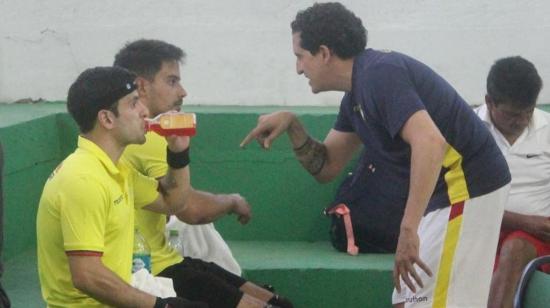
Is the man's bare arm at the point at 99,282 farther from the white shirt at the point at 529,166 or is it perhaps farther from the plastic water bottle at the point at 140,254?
the white shirt at the point at 529,166

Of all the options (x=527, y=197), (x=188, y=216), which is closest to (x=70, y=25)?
(x=188, y=216)

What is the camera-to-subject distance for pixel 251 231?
5.54 m

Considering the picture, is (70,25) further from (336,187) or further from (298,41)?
(298,41)

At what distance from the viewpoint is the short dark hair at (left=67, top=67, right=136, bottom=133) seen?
11.3 ft

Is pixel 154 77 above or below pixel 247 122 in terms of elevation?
above

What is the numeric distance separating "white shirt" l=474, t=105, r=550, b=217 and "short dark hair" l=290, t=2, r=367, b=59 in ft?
3.92

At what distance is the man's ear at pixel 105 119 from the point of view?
345 cm

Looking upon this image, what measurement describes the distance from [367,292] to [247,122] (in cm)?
104

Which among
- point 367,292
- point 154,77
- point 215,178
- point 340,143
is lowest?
point 367,292

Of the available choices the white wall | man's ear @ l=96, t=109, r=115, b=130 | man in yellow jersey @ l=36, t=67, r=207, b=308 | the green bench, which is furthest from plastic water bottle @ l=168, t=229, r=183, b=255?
the white wall

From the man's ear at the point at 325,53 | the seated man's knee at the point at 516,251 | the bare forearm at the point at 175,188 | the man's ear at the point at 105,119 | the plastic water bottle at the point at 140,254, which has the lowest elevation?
the seated man's knee at the point at 516,251

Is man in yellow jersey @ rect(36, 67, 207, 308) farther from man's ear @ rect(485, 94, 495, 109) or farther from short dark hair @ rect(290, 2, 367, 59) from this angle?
man's ear @ rect(485, 94, 495, 109)

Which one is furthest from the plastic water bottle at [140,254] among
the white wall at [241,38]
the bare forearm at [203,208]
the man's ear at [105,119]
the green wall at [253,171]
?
the white wall at [241,38]

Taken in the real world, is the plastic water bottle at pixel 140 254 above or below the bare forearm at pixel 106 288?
below
